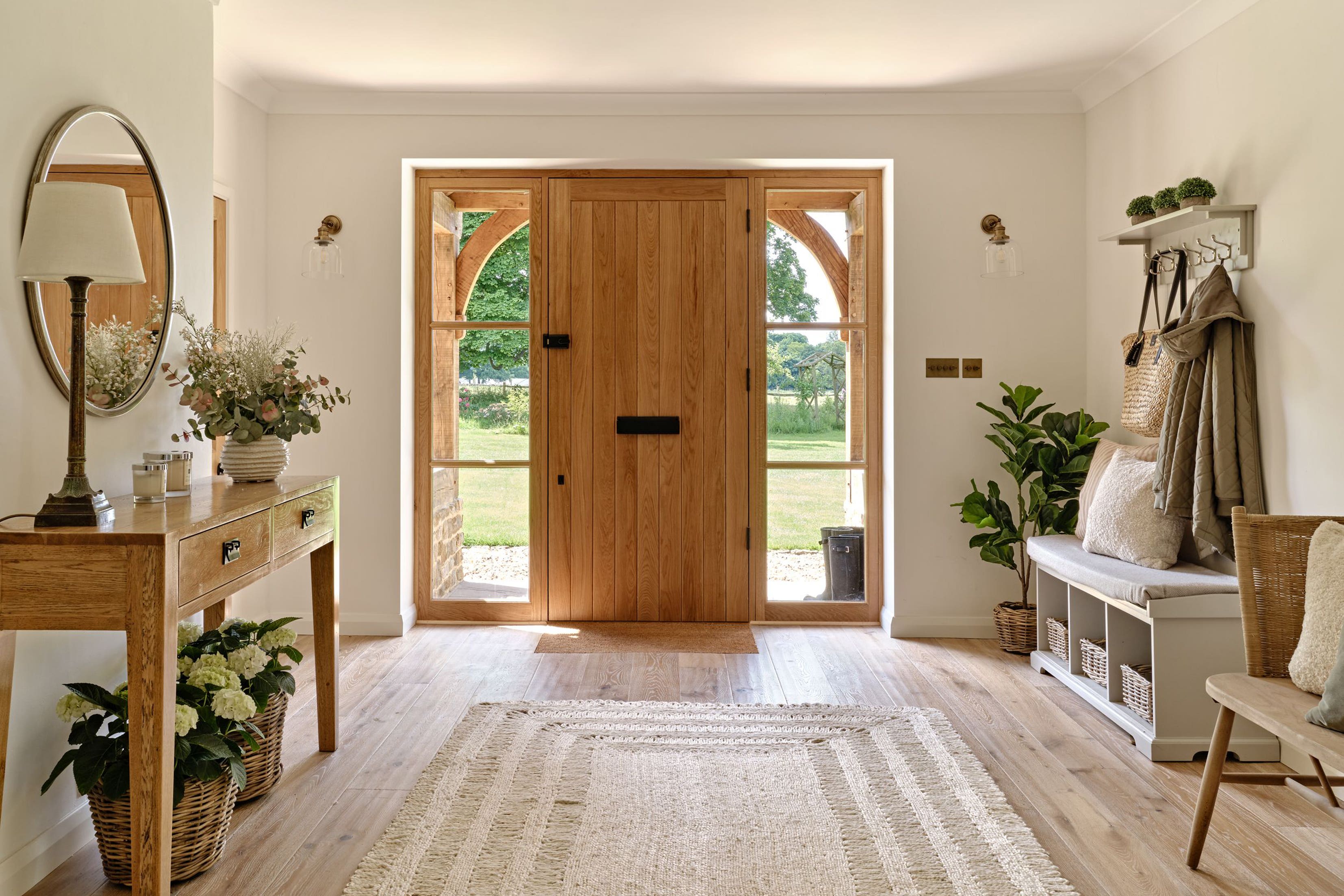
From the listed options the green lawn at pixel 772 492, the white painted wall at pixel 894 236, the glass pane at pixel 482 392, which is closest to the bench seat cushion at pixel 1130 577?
the white painted wall at pixel 894 236

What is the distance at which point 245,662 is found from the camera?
240 centimetres

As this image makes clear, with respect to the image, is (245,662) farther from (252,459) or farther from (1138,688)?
(1138,688)

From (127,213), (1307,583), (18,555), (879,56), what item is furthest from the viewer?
(879,56)

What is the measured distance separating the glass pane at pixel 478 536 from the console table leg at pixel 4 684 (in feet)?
8.58

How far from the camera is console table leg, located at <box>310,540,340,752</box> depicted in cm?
289

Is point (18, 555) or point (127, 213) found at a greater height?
point (127, 213)

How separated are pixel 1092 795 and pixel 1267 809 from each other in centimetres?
46

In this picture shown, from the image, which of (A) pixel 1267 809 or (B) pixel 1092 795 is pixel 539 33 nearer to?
(B) pixel 1092 795

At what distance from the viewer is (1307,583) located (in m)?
2.21

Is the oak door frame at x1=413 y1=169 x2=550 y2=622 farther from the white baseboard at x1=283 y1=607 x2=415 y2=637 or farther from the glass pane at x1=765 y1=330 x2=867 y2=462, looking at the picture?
the glass pane at x1=765 y1=330 x2=867 y2=462

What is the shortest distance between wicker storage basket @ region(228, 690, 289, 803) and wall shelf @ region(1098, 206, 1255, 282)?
328cm

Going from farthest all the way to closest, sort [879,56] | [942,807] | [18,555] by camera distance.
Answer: [879,56] < [942,807] < [18,555]

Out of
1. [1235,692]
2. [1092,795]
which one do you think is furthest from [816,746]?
[1235,692]

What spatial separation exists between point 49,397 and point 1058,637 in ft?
11.6
